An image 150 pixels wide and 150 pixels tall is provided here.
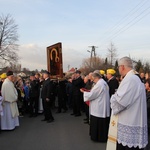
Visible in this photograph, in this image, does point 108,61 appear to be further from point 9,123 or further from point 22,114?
point 9,123

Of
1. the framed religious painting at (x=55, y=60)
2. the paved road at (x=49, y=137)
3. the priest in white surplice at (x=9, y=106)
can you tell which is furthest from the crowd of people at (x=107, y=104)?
the framed religious painting at (x=55, y=60)

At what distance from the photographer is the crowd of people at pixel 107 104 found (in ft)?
12.0

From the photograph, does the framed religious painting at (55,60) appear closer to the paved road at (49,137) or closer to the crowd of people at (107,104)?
the crowd of people at (107,104)

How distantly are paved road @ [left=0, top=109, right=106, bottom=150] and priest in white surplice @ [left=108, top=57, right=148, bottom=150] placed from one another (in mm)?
2187

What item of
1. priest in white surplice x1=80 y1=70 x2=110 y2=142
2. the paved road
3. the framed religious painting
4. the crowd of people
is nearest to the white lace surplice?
the crowd of people

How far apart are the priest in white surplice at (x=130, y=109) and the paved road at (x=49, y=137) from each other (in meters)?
2.19

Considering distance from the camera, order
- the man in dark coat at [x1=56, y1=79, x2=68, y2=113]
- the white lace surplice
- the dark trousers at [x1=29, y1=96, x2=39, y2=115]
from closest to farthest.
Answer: the white lace surplice → the dark trousers at [x1=29, y1=96, x2=39, y2=115] → the man in dark coat at [x1=56, y1=79, x2=68, y2=113]

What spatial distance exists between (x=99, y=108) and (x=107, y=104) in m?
0.26

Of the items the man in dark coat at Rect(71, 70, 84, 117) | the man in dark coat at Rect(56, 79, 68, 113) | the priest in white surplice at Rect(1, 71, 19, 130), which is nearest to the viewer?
the priest in white surplice at Rect(1, 71, 19, 130)

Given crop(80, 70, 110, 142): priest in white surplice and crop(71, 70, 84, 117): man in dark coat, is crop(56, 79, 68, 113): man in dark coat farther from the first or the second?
crop(80, 70, 110, 142): priest in white surplice

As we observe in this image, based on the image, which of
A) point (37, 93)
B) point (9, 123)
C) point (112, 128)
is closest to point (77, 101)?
point (37, 93)

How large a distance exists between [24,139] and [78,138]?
1.53 metres

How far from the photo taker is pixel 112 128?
13.5 ft

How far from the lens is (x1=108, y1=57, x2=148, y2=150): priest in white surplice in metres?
3.60
